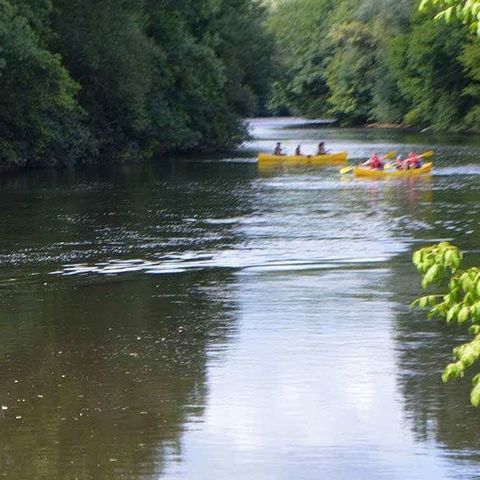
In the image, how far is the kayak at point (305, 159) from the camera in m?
48.5

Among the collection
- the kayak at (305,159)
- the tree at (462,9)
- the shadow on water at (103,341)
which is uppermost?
the tree at (462,9)

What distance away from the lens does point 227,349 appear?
14.4 meters

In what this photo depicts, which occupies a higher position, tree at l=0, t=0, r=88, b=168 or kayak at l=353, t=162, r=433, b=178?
tree at l=0, t=0, r=88, b=168

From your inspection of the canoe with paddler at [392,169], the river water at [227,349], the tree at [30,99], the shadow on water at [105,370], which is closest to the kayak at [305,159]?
the canoe with paddler at [392,169]

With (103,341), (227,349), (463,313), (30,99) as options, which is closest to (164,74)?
(30,99)

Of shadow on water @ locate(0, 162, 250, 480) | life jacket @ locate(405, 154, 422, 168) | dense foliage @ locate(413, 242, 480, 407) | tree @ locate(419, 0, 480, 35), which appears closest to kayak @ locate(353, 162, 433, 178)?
life jacket @ locate(405, 154, 422, 168)

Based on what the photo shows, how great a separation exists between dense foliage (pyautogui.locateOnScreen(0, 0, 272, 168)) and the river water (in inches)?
469

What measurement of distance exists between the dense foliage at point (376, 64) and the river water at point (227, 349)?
27212mm

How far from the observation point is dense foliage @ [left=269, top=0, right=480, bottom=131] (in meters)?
76.9

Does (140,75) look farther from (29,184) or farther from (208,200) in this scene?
(208,200)

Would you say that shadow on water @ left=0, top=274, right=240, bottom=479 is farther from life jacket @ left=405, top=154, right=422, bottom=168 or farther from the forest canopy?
life jacket @ left=405, top=154, right=422, bottom=168

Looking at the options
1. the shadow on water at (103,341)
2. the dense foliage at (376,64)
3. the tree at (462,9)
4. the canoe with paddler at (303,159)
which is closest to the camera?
the tree at (462,9)

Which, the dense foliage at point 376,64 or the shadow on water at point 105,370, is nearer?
the shadow on water at point 105,370

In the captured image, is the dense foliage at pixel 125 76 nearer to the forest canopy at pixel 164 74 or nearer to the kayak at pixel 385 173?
the forest canopy at pixel 164 74
